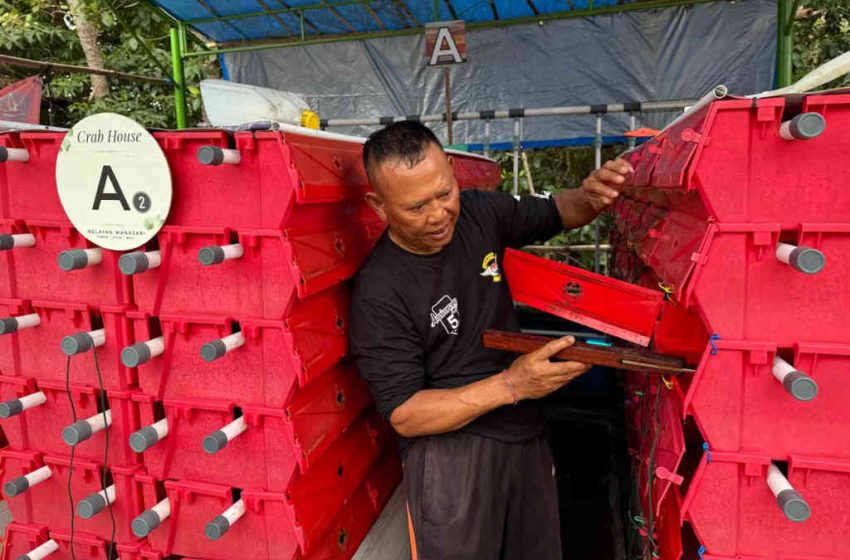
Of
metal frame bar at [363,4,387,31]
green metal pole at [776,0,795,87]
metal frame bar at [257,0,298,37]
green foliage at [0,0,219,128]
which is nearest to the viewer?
green metal pole at [776,0,795,87]

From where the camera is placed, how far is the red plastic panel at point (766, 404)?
1356 millimetres

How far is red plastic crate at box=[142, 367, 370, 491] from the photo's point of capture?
180 centimetres

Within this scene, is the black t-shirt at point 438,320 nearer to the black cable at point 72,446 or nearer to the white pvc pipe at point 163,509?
the white pvc pipe at point 163,509

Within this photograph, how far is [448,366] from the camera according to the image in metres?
1.98

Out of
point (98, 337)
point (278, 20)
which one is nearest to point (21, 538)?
point (98, 337)

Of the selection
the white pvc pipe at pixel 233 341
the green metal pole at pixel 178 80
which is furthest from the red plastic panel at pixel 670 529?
the green metal pole at pixel 178 80

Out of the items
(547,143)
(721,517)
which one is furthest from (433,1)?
(721,517)

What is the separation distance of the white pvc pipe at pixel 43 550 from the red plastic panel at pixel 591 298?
78.5 inches

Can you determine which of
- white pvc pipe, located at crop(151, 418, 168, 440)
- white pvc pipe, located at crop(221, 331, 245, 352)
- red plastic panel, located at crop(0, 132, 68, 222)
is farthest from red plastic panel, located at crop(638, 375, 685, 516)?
red plastic panel, located at crop(0, 132, 68, 222)

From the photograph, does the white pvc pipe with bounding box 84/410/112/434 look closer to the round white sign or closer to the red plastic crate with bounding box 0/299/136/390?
the red plastic crate with bounding box 0/299/136/390

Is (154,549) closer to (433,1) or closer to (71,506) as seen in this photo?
(71,506)

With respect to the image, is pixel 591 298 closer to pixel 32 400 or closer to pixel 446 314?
pixel 446 314

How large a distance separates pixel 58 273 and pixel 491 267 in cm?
154

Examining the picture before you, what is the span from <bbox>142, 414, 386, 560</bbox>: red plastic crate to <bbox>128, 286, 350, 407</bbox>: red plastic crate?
33cm
